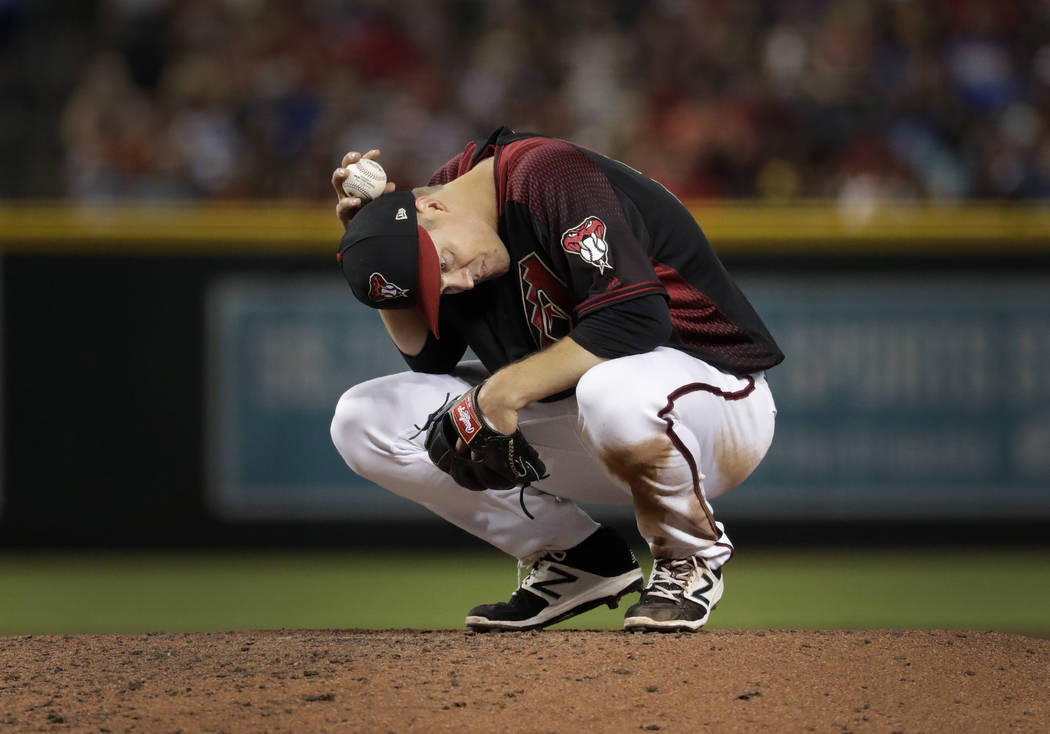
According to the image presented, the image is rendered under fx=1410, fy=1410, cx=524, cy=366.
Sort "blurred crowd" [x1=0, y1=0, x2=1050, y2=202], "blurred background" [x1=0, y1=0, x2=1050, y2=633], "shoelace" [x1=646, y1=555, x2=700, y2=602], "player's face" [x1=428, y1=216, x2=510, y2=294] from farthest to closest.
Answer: "blurred crowd" [x1=0, y1=0, x2=1050, y2=202] < "blurred background" [x1=0, y1=0, x2=1050, y2=633] < "shoelace" [x1=646, y1=555, x2=700, y2=602] < "player's face" [x1=428, y1=216, x2=510, y2=294]

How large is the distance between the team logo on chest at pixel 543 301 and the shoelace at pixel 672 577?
69cm

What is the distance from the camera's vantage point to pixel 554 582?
4145mm

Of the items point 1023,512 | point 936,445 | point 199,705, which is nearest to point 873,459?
point 936,445

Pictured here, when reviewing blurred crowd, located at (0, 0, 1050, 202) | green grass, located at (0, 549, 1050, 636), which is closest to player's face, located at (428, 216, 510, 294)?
green grass, located at (0, 549, 1050, 636)

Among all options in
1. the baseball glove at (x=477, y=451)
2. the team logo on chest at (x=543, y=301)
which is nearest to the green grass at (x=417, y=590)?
the baseball glove at (x=477, y=451)

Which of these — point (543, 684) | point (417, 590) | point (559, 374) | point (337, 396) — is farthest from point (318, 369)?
point (543, 684)

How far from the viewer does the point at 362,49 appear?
9961mm

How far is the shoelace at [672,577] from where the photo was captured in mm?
3773

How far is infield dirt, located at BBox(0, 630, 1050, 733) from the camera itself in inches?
117

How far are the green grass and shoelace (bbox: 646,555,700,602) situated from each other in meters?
1.02

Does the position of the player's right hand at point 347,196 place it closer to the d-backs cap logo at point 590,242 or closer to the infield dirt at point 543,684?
the d-backs cap logo at point 590,242

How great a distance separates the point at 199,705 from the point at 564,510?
1.40 m

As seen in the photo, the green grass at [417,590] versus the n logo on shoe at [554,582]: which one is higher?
the n logo on shoe at [554,582]

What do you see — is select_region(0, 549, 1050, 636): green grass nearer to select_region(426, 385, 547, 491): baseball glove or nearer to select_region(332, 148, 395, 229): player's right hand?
select_region(426, 385, 547, 491): baseball glove
